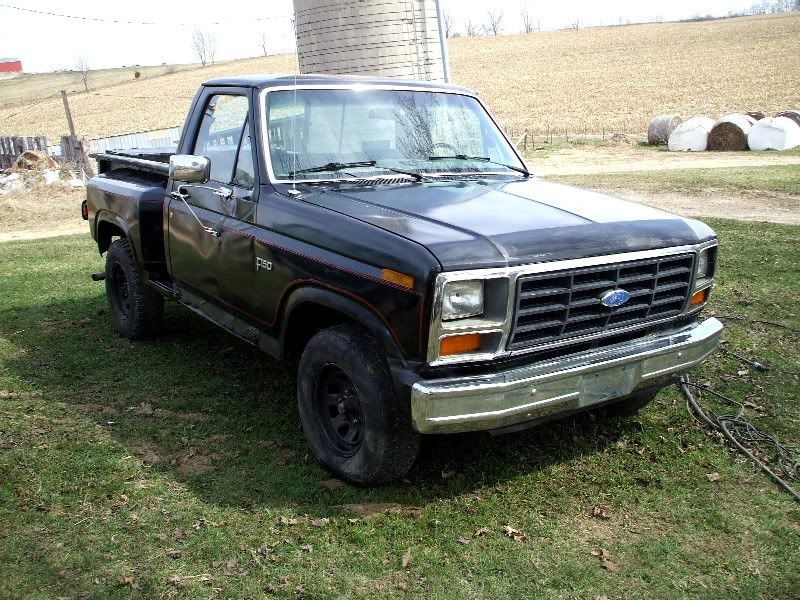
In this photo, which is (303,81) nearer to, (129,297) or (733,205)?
(129,297)

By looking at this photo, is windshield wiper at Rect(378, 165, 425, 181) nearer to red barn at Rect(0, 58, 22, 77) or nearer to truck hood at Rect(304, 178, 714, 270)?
truck hood at Rect(304, 178, 714, 270)

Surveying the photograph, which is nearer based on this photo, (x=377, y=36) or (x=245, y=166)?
(x=245, y=166)

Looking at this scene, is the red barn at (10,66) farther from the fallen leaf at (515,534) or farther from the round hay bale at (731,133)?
the fallen leaf at (515,534)

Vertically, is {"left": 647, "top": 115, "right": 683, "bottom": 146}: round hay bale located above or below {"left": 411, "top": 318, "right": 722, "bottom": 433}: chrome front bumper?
below

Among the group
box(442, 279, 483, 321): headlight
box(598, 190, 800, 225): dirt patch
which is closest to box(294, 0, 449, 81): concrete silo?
box(598, 190, 800, 225): dirt patch

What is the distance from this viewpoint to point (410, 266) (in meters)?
3.29

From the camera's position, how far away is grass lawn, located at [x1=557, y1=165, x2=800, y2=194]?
1367 centimetres

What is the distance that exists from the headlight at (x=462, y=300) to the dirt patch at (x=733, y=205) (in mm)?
8327

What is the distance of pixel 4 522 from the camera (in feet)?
12.1

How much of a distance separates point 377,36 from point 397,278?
10.4m

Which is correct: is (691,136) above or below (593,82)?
below

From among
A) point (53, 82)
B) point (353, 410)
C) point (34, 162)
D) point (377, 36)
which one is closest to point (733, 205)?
point (377, 36)

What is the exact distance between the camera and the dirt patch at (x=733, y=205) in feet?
36.0

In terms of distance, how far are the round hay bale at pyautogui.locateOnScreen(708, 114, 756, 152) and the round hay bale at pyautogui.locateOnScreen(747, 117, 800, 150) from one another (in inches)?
11.0
